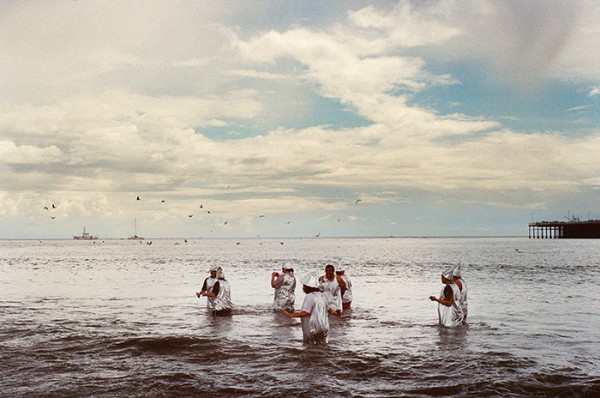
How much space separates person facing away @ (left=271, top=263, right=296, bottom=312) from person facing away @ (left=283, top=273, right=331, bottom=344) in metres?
6.36

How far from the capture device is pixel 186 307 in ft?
75.7

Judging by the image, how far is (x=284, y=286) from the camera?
20.3 meters

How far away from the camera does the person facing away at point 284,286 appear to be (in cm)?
2011

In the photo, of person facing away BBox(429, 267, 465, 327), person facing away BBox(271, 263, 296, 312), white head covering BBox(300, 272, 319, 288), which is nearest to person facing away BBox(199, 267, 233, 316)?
person facing away BBox(271, 263, 296, 312)

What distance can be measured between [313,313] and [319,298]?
518mm

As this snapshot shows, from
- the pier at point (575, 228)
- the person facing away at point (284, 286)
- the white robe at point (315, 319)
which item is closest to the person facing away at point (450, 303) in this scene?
the white robe at point (315, 319)

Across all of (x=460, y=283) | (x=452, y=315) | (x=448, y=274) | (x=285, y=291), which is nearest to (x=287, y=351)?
(x=448, y=274)

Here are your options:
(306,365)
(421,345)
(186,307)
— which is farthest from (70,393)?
(186,307)

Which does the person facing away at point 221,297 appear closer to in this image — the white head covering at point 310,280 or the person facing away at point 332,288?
the person facing away at point 332,288

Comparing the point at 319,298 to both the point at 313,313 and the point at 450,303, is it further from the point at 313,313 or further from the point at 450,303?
the point at 450,303

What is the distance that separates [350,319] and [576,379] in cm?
890

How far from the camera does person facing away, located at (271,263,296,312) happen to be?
20.1 metres

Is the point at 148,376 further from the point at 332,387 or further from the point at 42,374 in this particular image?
the point at 332,387

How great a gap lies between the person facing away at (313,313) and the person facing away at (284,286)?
250 inches
